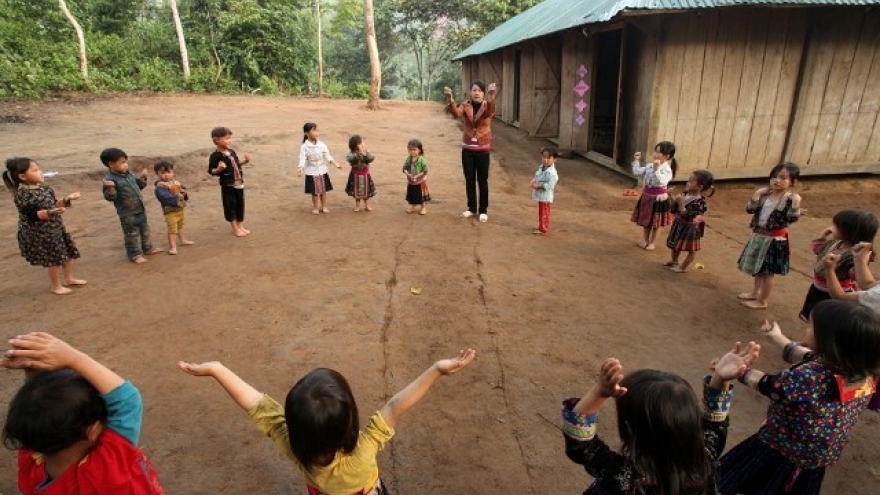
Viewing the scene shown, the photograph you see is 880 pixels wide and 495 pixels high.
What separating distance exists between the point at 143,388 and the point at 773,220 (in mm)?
5088

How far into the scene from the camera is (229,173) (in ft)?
20.0

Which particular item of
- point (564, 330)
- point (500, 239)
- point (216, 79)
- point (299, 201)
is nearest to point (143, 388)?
point (564, 330)

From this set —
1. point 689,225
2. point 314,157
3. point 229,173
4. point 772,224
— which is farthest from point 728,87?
point 229,173

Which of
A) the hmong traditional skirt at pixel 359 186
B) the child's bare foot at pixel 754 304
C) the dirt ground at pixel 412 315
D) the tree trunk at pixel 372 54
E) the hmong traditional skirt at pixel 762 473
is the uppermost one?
the tree trunk at pixel 372 54

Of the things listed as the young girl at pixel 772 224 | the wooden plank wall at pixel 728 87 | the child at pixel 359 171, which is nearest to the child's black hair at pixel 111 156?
the child at pixel 359 171

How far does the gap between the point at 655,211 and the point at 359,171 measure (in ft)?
13.0

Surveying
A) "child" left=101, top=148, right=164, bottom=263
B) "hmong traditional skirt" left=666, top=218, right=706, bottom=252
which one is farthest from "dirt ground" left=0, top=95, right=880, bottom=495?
"hmong traditional skirt" left=666, top=218, right=706, bottom=252

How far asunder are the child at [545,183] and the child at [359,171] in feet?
7.63

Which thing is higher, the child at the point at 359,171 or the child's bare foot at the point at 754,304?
the child at the point at 359,171

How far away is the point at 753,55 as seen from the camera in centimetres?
844

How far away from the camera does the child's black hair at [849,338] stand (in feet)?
5.97

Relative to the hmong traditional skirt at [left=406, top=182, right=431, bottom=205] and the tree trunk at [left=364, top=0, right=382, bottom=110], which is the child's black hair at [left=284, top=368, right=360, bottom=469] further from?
the tree trunk at [left=364, top=0, right=382, bottom=110]

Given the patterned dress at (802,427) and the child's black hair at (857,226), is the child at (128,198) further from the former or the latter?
the child's black hair at (857,226)

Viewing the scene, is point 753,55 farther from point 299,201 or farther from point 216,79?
point 216,79
